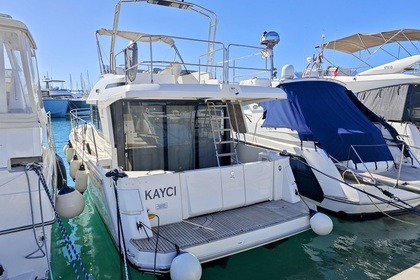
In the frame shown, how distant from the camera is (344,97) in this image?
7449mm

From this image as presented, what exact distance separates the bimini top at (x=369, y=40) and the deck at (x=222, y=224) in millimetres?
10694

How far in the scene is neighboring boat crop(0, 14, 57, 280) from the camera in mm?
3029

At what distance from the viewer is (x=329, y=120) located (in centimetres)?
677

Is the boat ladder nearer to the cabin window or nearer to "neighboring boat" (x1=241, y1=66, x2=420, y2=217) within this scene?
the cabin window

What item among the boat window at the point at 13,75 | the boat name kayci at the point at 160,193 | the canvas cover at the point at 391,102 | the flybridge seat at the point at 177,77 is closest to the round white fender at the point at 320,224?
the boat name kayci at the point at 160,193

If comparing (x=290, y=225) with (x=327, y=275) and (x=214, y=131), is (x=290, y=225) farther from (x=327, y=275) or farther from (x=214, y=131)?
(x=214, y=131)

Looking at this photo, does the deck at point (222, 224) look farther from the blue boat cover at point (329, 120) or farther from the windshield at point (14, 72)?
the blue boat cover at point (329, 120)

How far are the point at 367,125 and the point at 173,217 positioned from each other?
17.5 feet

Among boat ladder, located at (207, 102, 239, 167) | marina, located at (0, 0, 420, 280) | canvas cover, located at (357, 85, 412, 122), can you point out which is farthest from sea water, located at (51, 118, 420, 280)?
canvas cover, located at (357, 85, 412, 122)

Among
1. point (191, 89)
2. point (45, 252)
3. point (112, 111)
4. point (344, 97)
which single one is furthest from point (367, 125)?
point (45, 252)

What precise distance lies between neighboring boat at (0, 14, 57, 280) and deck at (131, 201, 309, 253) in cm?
103

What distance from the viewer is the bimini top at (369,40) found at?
11.8 meters

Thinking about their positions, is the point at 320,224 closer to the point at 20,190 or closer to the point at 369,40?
the point at 20,190

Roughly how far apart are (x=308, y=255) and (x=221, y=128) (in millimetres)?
2586
